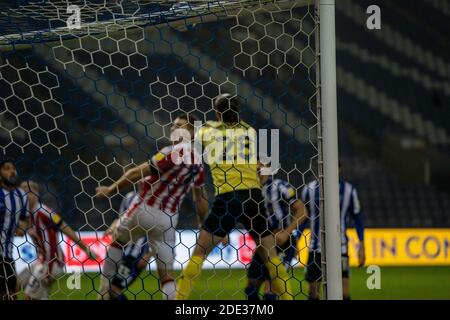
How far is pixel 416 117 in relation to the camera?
14234mm

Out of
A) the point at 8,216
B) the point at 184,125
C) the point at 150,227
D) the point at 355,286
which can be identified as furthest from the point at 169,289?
the point at 355,286

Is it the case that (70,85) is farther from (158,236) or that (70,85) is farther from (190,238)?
(158,236)

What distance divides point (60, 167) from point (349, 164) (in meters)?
4.07

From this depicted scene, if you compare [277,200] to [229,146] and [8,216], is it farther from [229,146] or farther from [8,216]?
[229,146]

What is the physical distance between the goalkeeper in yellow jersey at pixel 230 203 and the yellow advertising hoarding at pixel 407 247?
706 cm

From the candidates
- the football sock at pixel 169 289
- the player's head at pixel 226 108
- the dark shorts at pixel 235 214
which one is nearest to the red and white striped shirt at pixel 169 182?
the dark shorts at pixel 235 214

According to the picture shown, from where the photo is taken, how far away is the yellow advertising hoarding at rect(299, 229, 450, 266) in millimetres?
11727

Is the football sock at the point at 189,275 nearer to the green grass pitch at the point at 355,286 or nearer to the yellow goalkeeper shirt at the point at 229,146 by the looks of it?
the yellow goalkeeper shirt at the point at 229,146

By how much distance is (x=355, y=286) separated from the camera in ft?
28.2

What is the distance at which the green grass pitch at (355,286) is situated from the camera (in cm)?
724

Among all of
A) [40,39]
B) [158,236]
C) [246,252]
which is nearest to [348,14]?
[246,252]

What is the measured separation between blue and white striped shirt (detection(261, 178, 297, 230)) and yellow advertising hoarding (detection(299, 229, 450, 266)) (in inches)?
217

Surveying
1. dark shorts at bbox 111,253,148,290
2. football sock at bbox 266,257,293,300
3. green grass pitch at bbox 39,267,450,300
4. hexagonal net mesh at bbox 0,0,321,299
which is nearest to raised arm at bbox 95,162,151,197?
hexagonal net mesh at bbox 0,0,321,299

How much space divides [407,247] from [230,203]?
24.8 ft
